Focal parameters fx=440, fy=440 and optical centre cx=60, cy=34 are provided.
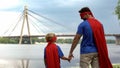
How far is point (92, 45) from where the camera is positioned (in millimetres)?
7461

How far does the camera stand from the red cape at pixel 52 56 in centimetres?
A: 834

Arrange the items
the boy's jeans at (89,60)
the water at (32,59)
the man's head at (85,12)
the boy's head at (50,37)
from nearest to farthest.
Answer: the boy's jeans at (89,60), the man's head at (85,12), the boy's head at (50,37), the water at (32,59)

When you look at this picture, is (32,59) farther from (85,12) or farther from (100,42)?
(100,42)

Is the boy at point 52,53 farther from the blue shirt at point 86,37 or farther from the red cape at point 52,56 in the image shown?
the blue shirt at point 86,37

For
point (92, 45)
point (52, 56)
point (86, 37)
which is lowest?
point (52, 56)

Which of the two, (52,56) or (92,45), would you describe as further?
(52,56)

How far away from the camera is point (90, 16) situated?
25.1 ft

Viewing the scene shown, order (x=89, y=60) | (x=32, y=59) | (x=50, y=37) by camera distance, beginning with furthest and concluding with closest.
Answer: (x=32, y=59) < (x=50, y=37) < (x=89, y=60)

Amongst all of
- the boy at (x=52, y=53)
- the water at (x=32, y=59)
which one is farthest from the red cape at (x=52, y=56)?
the water at (x=32, y=59)

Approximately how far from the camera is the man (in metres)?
7.41

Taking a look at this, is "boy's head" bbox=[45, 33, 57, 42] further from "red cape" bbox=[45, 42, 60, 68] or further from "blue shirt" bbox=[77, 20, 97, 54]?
"blue shirt" bbox=[77, 20, 97, 54]

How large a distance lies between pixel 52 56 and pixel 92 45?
1140mm

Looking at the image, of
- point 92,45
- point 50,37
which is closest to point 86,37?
point 92,45

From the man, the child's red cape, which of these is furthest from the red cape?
the child's red cape
